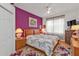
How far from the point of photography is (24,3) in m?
1.05

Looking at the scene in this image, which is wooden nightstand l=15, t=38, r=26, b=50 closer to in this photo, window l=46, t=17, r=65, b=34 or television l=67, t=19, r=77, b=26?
window l=46, t=17, r=65, b=34

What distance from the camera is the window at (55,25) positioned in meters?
1.18

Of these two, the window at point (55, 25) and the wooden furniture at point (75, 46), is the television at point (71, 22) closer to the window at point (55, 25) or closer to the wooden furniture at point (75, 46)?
the window at point (55, 25)

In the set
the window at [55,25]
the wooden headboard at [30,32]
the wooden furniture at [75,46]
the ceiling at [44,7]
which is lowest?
the wooden furniture at [75,46]

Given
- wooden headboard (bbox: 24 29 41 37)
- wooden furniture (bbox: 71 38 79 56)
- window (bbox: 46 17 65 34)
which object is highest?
window (bbox: 46 17 65 34)

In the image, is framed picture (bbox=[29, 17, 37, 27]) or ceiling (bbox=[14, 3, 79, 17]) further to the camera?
framed picture (bbox=[29, 17, 37, 27])

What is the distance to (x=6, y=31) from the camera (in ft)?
3.58

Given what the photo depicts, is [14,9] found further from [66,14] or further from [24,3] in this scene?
[66,14]

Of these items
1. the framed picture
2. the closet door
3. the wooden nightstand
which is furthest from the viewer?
the framed picture

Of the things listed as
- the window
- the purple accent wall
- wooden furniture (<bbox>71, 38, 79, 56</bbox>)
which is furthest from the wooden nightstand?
wooden furniture (<bbox>71, 38, 79, 56</bbox>)

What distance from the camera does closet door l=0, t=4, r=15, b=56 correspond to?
3.36ft

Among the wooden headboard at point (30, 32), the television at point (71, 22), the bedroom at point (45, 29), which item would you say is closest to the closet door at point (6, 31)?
the bedroom at point (45, 29)

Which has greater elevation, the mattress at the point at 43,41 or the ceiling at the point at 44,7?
the ceiling at the point at 44,7

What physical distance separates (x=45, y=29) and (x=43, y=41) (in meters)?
0.14
